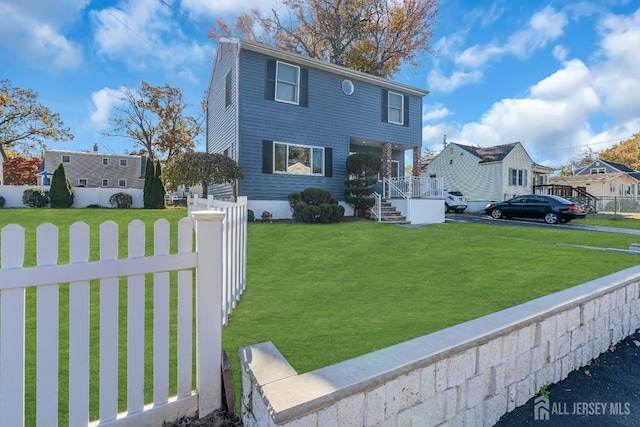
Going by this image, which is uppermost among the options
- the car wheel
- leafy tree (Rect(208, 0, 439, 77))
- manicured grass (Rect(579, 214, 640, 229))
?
leafy tree (Rect(208, 0, 439, 77))

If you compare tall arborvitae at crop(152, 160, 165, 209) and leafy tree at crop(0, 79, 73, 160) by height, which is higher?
leafy tree at crop(0, 79, 73, 160)

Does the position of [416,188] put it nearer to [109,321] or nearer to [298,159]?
[298,159]

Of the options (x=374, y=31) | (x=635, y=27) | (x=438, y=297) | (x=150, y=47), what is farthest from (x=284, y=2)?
(x=438, y=297)

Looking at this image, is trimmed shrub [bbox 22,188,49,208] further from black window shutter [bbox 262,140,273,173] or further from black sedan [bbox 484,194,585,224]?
black sedan [bbox 484,194,585,224]

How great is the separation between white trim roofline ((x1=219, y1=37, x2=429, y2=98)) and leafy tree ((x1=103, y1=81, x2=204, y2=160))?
16.5m

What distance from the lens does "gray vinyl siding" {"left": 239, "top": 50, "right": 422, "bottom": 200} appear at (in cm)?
1226

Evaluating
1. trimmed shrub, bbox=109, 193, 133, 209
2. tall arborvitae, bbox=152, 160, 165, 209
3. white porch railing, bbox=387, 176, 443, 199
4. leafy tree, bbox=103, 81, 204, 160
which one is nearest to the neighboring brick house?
leafy tree, bbox=103, 81, 204, 160

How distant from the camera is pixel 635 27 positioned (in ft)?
45.0

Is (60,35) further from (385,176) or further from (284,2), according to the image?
(385,176)

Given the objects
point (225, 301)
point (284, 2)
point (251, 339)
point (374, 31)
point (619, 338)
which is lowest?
point (619, 338)

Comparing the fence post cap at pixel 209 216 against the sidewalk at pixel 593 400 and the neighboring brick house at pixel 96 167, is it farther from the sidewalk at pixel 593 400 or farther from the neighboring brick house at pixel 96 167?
the neighboring brick house at pixel 96 167

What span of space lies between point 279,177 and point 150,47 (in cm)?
912

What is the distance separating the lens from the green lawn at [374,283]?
9.39 ft

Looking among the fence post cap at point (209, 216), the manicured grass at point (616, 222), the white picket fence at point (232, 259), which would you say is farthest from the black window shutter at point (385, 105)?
the fence post cap at point (209, 216)
